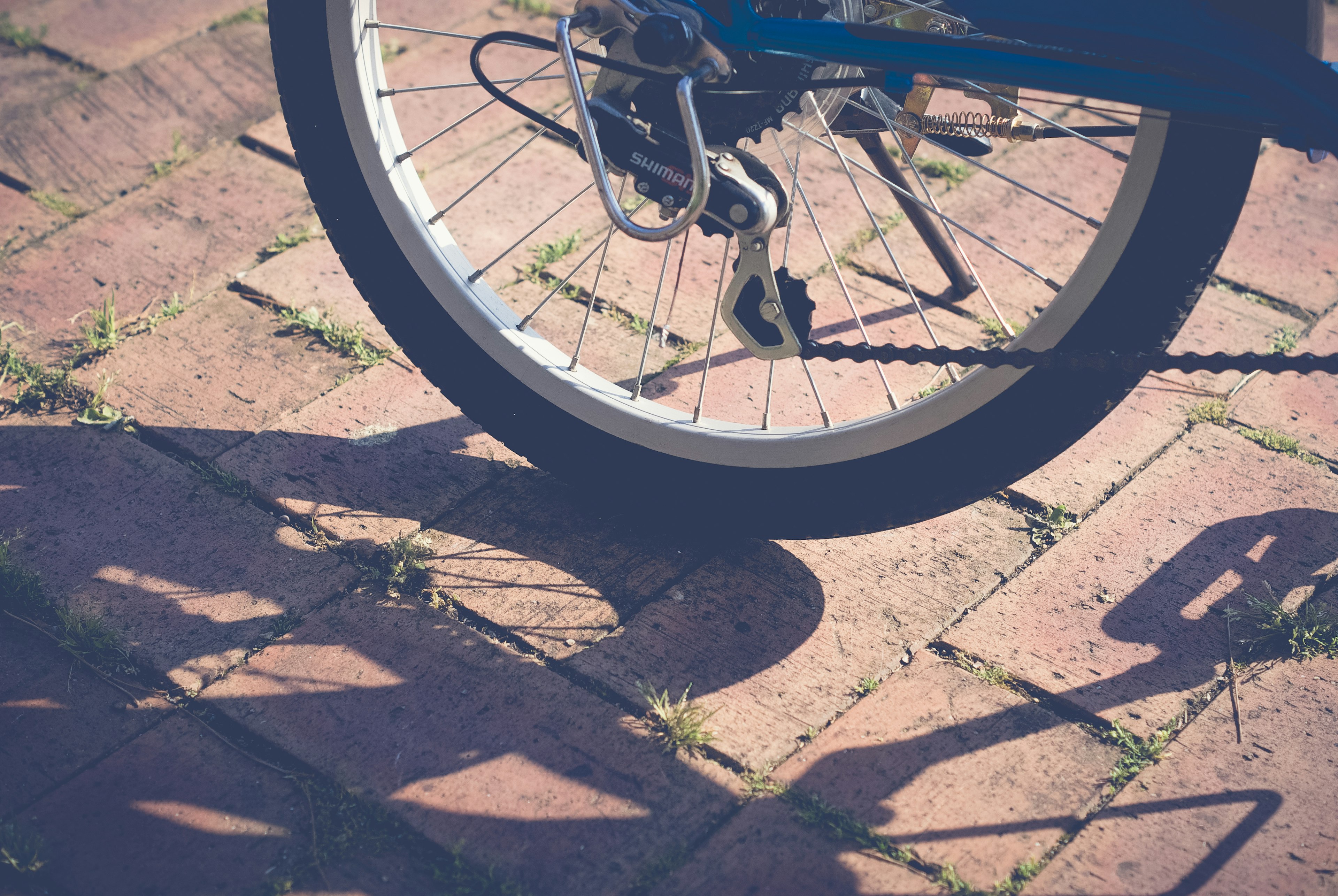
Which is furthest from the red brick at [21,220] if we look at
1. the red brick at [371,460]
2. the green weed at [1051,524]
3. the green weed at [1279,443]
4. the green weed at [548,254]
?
the green weed at [1279,443]

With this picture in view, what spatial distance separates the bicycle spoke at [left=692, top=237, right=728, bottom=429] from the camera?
71.5 inches

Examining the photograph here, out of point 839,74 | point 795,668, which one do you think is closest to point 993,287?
point 839,74

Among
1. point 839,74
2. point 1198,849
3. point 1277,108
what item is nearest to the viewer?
point 1277,108

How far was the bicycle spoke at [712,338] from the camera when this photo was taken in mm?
1815

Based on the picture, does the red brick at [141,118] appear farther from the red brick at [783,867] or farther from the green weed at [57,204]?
the red brick at [783,867]

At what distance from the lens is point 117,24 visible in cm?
328

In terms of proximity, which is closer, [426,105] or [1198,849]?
[1198,849]

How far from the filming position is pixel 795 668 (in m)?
1.75

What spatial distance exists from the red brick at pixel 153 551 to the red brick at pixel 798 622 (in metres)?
0.53

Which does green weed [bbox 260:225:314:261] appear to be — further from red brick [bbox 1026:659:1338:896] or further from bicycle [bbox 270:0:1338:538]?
red brick [bbox 1026:659:1338:896]

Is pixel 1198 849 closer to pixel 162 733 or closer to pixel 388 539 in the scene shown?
pixel 388 539

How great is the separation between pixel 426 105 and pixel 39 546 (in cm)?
159

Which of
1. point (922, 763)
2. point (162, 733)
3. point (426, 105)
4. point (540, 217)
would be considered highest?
point (426, 105)

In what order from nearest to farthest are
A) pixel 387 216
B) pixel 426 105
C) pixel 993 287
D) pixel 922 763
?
pixel 922 763 → pixel 387 216 → pixel 993 287 → pixel 426 105
